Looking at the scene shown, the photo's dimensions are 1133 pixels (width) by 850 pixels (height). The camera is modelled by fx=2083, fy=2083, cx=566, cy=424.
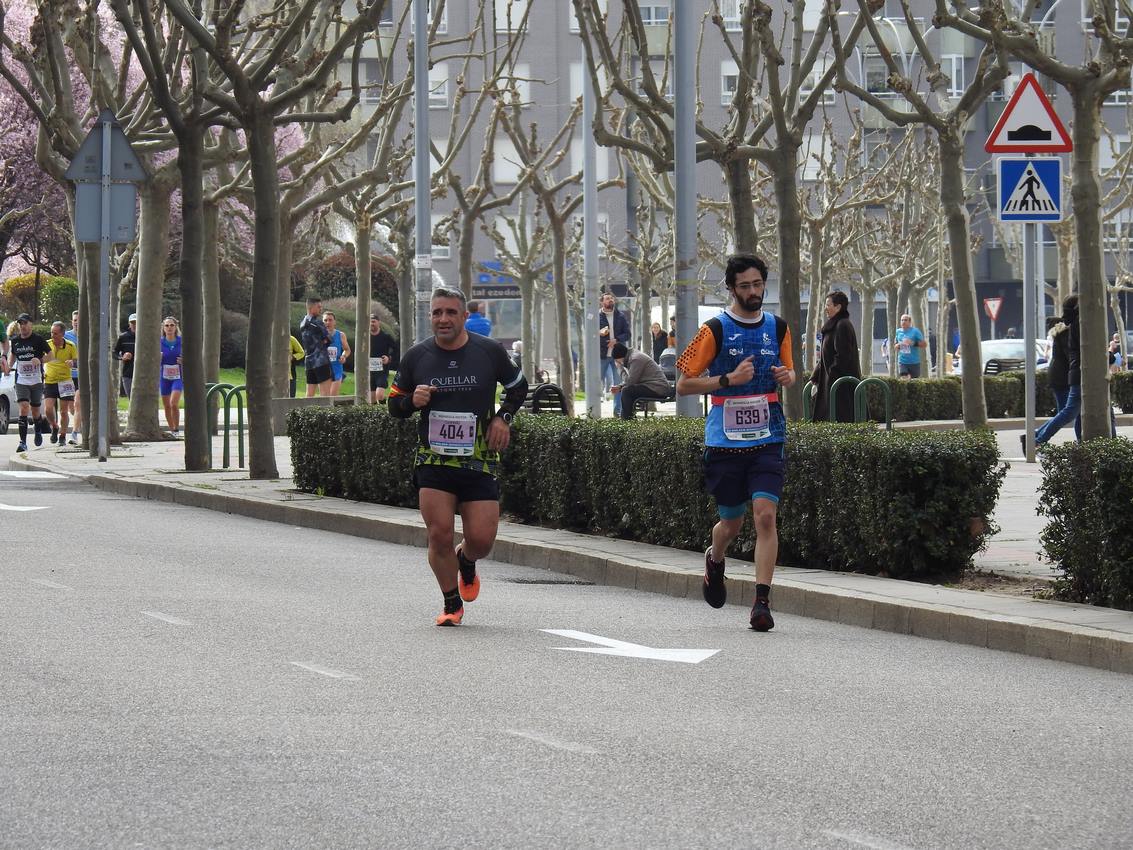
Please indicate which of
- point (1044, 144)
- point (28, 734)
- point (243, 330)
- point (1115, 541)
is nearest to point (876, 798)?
point (28, 734)

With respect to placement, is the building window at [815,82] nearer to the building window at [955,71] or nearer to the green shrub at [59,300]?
the building window at [955,71]

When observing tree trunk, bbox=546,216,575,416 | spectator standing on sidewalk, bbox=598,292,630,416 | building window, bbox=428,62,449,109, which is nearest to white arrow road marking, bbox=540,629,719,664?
spectator standing on sidewalk, bbox=598,292,630,416

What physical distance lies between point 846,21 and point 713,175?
7.99 m

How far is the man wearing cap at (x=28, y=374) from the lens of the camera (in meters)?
26.9

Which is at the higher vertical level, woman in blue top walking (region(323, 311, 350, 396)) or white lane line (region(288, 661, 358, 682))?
woman in blue top walking (region(323, 311, 350, 396))

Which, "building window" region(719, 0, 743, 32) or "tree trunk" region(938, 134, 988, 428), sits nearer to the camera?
"tree trunk" region(938, 134, 988, 428)

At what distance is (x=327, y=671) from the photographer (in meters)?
8.34

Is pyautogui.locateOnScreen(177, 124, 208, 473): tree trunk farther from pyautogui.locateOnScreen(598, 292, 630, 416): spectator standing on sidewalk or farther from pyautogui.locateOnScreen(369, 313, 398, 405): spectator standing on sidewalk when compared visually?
pyautogui.locateOnScreen(598, 292, 630, 416): spectator standing on sidewalk

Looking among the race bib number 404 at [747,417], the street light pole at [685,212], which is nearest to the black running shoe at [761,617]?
the race bib number 404 at [747,417]

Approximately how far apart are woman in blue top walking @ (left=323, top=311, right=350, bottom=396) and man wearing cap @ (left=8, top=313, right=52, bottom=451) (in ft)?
17.9

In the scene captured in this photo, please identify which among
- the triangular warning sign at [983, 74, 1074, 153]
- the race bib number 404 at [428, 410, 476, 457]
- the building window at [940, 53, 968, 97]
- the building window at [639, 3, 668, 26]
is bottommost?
the race bib number 404 at [428, 410, 476, 457]

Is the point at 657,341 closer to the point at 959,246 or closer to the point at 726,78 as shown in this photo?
the point at 959,246

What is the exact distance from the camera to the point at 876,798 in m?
5.93

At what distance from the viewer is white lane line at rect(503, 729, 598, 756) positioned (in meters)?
6.60
